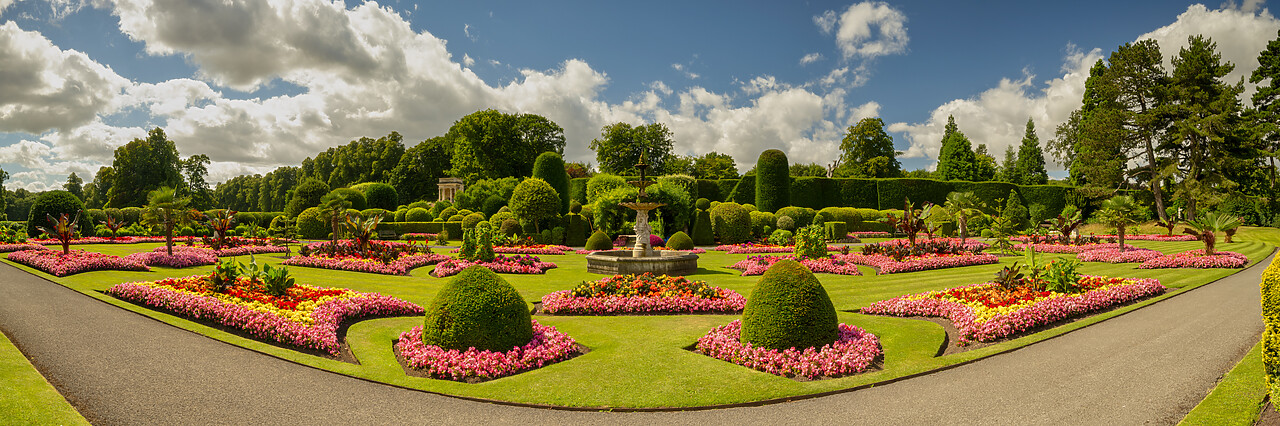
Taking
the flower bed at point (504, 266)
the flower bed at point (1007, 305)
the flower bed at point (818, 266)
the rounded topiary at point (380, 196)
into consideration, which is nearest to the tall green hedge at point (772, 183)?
the flower bed at point (818, 266)

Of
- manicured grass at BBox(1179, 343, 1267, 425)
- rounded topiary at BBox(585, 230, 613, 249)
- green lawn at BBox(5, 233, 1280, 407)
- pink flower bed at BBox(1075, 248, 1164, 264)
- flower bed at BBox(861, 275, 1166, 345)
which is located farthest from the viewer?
rounded topiary at BBox(585, 230, 613, 249)

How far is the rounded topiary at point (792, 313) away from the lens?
6.40 meters

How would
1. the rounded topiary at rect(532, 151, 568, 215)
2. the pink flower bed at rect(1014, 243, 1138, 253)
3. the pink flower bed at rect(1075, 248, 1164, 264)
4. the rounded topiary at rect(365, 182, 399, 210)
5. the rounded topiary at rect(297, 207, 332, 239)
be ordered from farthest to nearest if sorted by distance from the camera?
the rounded topiary at rect(365, 182, 399, 210) → the rounded topiary at rect(532, 151, 568, 215) → the rounded topiary at rect(297, 207, 332, 239) → the pink flower bed at rect(1014, 243, 1138, 253) → the pink flower bed at rect(1075, 248, 1164, 264)

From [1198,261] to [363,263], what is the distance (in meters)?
23.0

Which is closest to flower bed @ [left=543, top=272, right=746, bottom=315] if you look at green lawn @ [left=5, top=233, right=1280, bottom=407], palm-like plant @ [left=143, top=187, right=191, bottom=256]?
green lawn @ [left=5, top=233, right=1280, bottom=407]

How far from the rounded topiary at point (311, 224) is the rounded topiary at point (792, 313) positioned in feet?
105

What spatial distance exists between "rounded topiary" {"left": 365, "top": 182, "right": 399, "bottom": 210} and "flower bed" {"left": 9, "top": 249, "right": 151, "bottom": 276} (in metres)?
33.5

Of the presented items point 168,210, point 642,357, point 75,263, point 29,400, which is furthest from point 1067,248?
point 168,210

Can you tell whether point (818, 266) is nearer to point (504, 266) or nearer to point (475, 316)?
point (504, 266)

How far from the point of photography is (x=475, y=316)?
6.45m

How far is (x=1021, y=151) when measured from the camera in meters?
62.2

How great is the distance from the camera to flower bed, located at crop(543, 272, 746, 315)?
33.6ft

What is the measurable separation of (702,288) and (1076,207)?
134 ft

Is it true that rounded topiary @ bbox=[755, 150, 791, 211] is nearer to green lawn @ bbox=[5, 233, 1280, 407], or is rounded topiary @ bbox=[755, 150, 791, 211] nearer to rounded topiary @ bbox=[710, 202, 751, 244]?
rounded topiary @ bbox=[710, 202, 751, 244]
